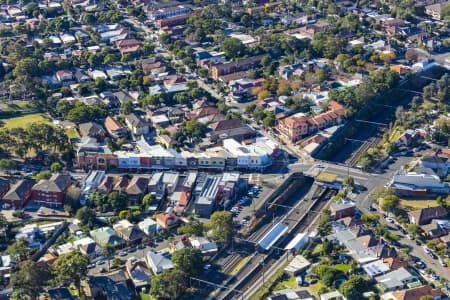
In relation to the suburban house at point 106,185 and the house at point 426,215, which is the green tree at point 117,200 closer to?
the suburban house at point 106,185

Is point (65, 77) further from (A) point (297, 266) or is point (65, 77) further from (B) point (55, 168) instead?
(A) point (297, 266)

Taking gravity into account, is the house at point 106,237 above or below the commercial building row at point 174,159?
below

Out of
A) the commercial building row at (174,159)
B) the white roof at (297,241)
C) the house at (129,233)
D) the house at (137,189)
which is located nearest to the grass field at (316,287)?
the white roof at (297,241)

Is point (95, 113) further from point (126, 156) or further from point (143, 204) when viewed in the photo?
point (143, 204)

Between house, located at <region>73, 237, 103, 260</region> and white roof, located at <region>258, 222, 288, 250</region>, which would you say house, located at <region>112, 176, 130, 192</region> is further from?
white roof, located at <region>258, 222, 288, 250</region>

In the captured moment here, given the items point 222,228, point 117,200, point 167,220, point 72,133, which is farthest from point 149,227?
point 72,133

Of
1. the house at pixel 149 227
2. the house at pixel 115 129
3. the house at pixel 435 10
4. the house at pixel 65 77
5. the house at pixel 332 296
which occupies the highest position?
the house at pixel 435 10
